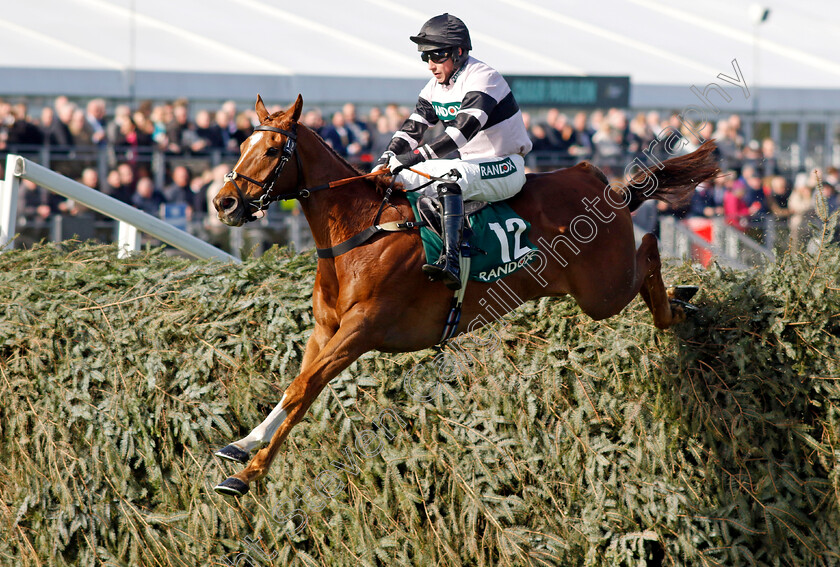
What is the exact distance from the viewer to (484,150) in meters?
5.28

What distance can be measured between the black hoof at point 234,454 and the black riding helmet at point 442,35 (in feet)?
7.86

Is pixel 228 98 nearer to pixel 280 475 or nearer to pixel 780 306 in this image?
pixel 280 475

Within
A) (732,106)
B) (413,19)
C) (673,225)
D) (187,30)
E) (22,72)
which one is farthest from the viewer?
(413,19)

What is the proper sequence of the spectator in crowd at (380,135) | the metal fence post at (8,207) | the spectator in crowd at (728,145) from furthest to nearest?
the spectator in crowd at (728,145), the spectator in crowd at (380,135), the metal fence post at (8,207)

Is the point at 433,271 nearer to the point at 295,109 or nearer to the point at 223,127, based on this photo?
the point at 295,109

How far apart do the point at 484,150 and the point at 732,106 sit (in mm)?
11124

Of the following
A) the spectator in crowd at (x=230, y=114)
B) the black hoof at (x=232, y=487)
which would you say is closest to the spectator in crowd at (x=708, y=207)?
the spectator in crowd at (x=230, y=114)

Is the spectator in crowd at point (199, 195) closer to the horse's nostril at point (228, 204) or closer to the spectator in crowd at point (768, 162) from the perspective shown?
the horse's nostril at point (228, 204)

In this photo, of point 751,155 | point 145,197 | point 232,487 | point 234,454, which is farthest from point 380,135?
point 232,487

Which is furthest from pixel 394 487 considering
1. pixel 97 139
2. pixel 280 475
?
pixel 97 139

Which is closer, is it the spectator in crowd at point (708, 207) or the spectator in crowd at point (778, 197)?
the spectator in crowd at point (778, 197)

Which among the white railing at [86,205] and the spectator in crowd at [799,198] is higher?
the spectator in crowd at [799,198]

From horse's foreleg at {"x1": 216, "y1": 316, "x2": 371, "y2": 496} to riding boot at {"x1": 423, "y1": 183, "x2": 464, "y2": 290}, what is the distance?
20.2 inches

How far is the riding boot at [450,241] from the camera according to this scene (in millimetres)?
4828
